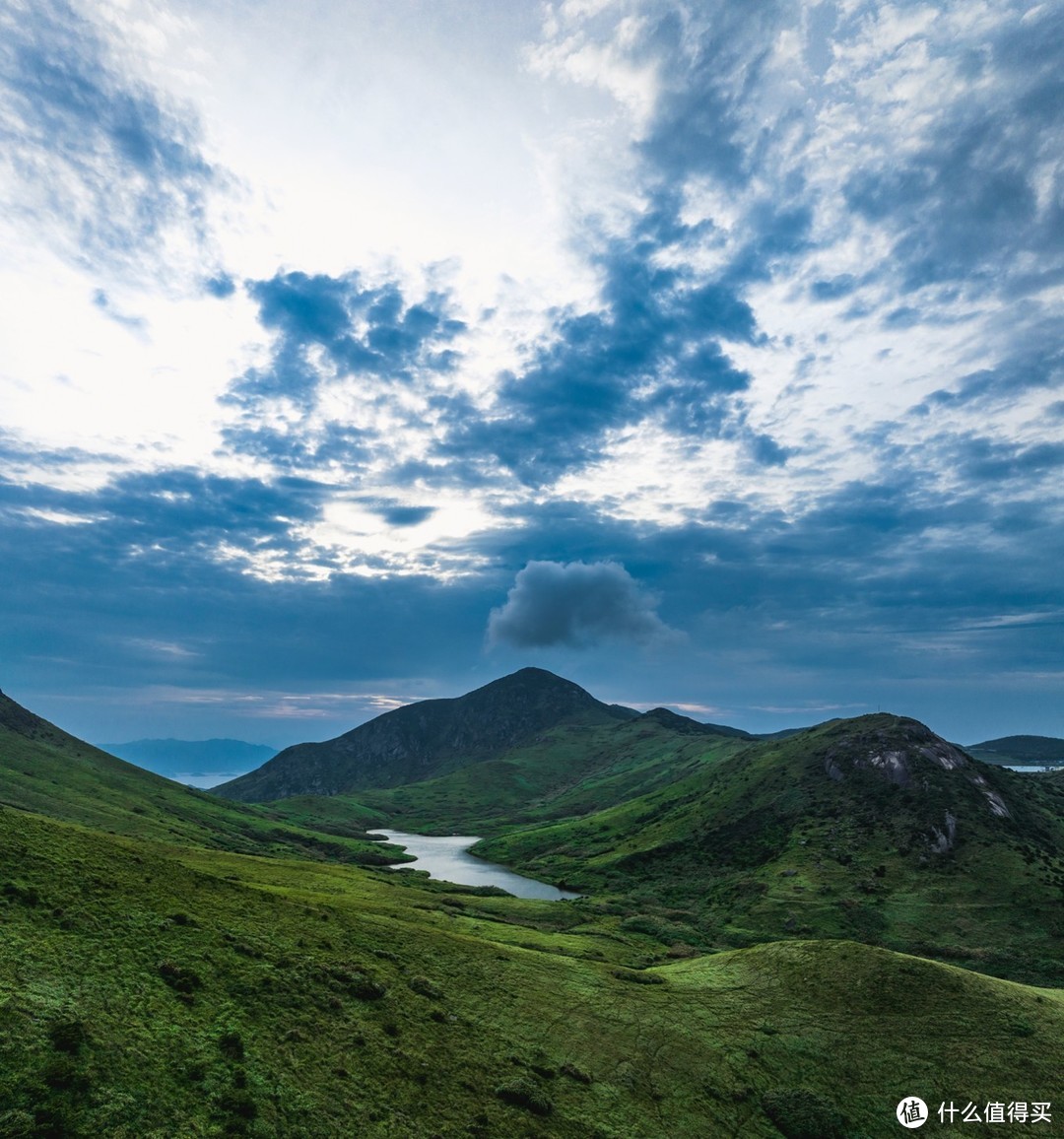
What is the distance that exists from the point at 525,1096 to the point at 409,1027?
10.4 m

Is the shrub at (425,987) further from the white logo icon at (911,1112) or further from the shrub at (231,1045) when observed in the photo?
the white logo icon at (911,1112)

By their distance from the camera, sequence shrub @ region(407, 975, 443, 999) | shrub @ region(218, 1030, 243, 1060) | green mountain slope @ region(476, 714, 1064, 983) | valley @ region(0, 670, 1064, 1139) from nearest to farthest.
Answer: valley @ region(0, 670, 1064, 1139), shrub @ region(218, 1030, 243, 1060), shrub @ region(407, 975, 443, 999), green mountain slope @ region(476, 714, 1064, 983)

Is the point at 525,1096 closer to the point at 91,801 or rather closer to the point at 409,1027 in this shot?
the point at 409,1027

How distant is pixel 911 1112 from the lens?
1960 inches

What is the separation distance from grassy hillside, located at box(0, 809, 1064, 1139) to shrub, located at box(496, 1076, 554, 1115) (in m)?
0.16

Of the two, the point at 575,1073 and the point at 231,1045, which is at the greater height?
the point at 231,1045

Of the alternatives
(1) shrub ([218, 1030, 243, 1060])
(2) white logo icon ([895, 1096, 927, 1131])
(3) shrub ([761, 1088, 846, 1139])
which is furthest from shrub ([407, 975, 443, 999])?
(2) white logo icon ([895, 1096, 927, 1131])

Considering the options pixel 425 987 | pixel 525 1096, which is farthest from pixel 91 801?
pixel 525 1096

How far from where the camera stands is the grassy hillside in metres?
32.1

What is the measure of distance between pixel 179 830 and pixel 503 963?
12756 cm

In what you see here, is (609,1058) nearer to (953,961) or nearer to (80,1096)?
(80,1096)

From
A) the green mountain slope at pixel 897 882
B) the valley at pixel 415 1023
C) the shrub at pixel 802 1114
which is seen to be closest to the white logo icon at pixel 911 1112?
the valley at pixel 415 1023

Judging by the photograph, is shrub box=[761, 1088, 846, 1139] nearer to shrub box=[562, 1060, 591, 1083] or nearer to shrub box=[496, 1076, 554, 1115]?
shrub box=[562, 1060, 591, 1083]

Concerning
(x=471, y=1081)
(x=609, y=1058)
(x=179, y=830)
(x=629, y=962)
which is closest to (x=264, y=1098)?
(x=471, y=1081)
